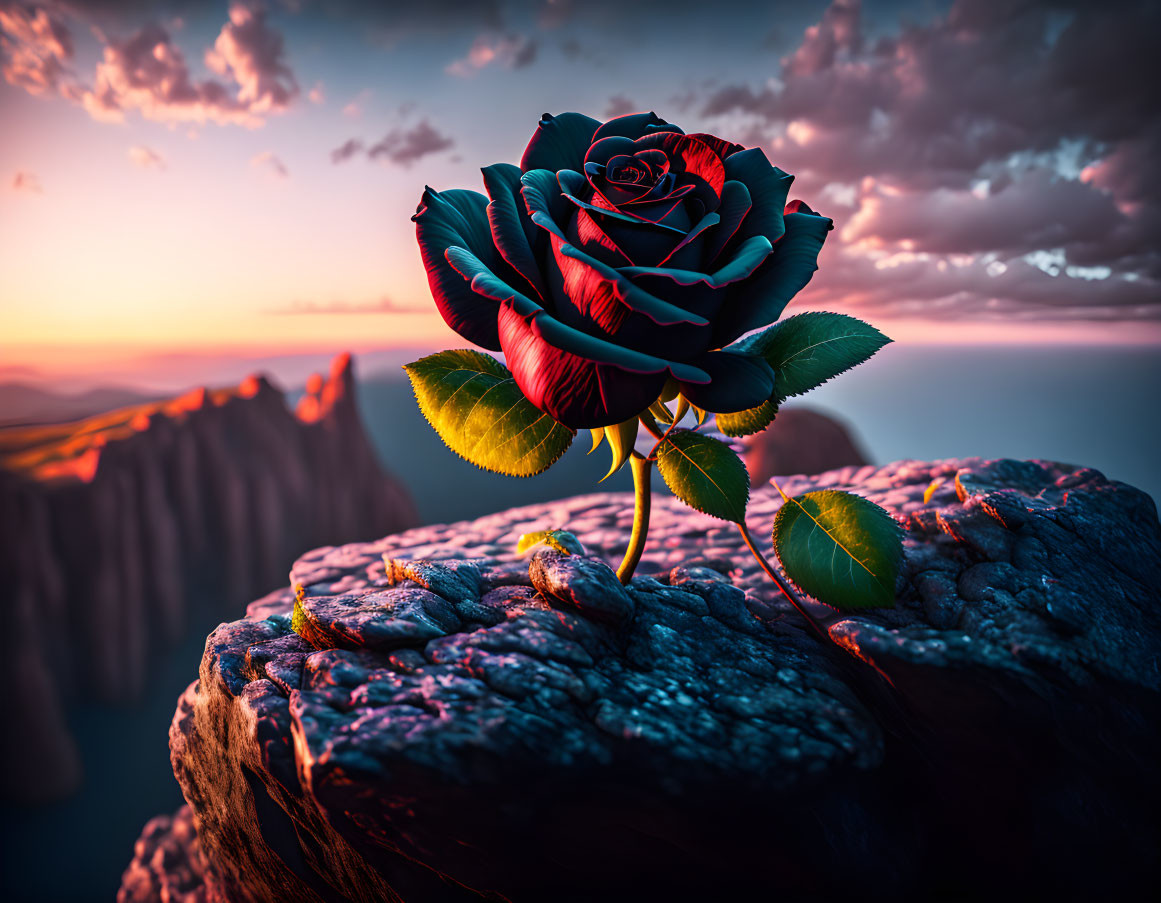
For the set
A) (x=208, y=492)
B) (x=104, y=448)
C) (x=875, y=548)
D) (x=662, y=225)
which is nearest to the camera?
(x=662, y=225)


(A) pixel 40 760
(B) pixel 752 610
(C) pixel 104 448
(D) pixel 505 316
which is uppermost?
(D) pixel 505 316

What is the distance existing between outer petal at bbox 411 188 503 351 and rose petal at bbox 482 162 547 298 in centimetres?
5

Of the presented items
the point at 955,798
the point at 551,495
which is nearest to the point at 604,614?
the point at 955,798

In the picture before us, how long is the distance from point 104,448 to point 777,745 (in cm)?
379

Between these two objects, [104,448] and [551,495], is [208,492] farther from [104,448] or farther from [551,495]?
[551,495]

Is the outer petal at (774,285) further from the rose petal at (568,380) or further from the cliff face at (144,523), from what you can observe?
the cliff face at (144,523)

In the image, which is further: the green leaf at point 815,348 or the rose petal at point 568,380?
the green leaf at point 815,348

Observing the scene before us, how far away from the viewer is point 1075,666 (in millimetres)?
720

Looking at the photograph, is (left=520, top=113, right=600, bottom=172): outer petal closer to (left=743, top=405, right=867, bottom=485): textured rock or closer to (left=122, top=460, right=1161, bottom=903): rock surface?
(left=122, top=460, right=1161, bottom=903): rock surface

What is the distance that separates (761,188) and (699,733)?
0.60 metres

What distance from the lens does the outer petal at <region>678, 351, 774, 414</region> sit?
64 cm

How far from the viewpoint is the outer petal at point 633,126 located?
2.29 ft

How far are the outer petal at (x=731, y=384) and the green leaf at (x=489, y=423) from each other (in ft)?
0.60

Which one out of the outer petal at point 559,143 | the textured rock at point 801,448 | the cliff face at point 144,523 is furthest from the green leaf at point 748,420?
the cliff face at point 144,523
